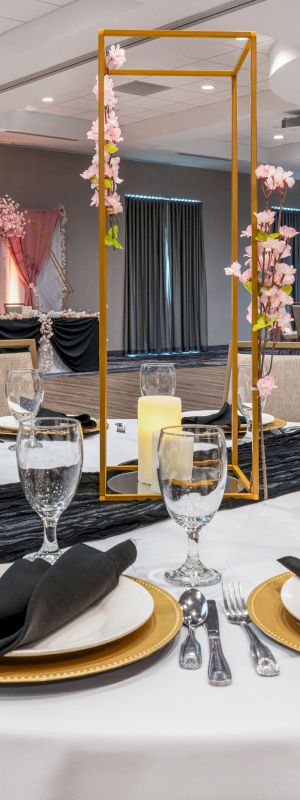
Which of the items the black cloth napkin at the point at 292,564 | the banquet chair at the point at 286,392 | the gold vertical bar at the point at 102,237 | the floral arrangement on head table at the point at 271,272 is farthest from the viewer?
the banquet chair at the point at 286,392

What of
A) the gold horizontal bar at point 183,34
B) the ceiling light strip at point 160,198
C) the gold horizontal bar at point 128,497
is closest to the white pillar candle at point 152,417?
the gold horizontal bar at point 128,497

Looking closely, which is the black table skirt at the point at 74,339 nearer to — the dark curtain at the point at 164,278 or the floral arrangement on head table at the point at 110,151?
the dark curtain at the point at 164,278

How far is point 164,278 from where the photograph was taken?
15531 millimetres

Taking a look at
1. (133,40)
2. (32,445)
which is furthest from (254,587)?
(133,40)

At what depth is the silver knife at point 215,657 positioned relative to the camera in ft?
2.52

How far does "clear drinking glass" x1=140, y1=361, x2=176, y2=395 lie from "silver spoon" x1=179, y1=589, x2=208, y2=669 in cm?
82

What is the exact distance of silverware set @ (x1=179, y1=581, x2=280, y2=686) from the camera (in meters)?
0.79

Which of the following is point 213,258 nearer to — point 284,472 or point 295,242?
point 295,242

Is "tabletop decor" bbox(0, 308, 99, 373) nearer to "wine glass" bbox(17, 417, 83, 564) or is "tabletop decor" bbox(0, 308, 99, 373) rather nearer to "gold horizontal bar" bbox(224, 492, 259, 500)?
"gold horizontal bar" bbox(224, 492, 259, 500)

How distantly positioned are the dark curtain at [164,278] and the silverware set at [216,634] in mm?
14128

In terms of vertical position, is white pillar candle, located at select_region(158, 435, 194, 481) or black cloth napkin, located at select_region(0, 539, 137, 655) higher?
white pillar candle, located at select_region(158, 435, 194, 481)

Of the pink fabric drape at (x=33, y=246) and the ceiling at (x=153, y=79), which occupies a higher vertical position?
the ceiling at (x=153, y=79)

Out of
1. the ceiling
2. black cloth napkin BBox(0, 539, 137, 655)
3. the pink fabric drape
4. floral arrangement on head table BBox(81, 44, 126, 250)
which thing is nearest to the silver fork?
black cloth napkin BBox(0, 539, 137, 655)

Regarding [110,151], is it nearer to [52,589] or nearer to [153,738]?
[52,589]
